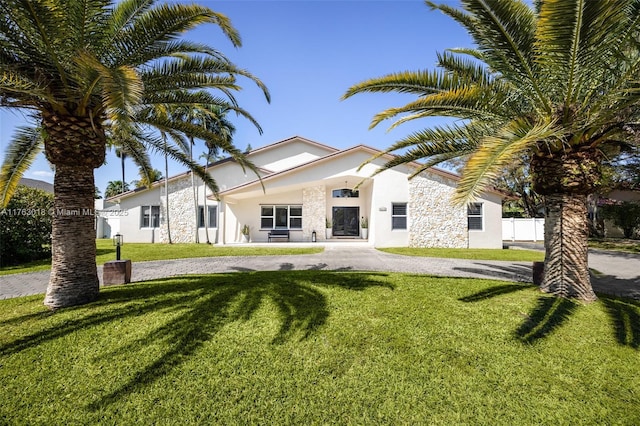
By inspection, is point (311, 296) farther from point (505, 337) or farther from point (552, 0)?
point (552, 0)

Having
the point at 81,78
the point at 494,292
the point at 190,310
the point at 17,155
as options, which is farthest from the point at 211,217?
the point at 494,292

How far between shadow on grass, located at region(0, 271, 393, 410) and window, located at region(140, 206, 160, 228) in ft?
53.9

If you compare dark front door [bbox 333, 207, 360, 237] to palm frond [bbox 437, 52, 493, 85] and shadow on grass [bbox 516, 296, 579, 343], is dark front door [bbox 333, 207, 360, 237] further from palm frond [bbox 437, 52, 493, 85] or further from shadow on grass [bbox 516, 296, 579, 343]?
shadow on grass [bbox 516, 296, 579, 343]

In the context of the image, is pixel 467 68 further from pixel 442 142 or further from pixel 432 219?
pixel 432 219

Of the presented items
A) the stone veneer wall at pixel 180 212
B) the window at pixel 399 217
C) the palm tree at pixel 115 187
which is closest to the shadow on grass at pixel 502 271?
the window at pixel 399 217

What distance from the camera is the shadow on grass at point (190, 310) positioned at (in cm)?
418

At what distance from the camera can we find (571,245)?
19.9 ft

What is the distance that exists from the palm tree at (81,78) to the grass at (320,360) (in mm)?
1574

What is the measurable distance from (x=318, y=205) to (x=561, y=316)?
15.6 m

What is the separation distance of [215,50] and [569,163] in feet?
26.9

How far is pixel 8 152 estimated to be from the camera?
6.85 meters

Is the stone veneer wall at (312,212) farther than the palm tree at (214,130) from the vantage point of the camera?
No

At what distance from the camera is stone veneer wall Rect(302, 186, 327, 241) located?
2003cm

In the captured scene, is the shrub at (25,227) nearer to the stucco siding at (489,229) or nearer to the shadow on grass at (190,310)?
the shadow on grass at (190,310)
